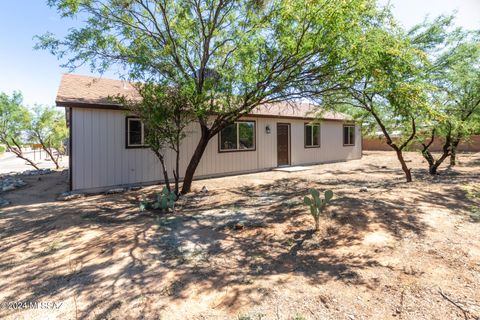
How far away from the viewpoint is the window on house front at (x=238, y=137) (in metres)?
10.7

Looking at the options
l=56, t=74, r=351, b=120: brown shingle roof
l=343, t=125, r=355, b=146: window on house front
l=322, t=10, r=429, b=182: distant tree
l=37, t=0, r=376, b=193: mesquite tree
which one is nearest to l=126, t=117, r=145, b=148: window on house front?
l=56, t=74, r=351, b=120: brown shingle roof

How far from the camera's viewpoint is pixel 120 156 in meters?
8.30

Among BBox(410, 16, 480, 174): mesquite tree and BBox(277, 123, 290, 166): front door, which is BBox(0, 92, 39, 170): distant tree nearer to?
BBox(277, 123, 290, 166): front door

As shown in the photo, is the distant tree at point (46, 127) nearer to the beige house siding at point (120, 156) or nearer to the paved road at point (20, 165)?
the paved road at point (20, 165)

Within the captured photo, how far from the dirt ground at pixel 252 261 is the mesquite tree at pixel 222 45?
269cm

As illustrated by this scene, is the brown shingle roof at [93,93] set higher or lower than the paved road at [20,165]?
higher

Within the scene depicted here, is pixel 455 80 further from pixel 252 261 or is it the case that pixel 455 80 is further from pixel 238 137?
pixel 252 261

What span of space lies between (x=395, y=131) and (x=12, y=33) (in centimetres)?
1276

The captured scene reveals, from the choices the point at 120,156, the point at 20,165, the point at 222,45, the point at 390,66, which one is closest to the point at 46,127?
the point at 20,165

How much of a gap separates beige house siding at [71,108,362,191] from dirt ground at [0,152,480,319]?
6.54ft

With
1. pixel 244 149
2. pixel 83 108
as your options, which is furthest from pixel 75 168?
pixel 244 149

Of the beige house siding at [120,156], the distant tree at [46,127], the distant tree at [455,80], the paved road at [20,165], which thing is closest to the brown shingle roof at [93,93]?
the beige house siding at [120,156]

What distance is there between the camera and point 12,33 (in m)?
8.65

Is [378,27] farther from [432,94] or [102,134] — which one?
[102,134]
